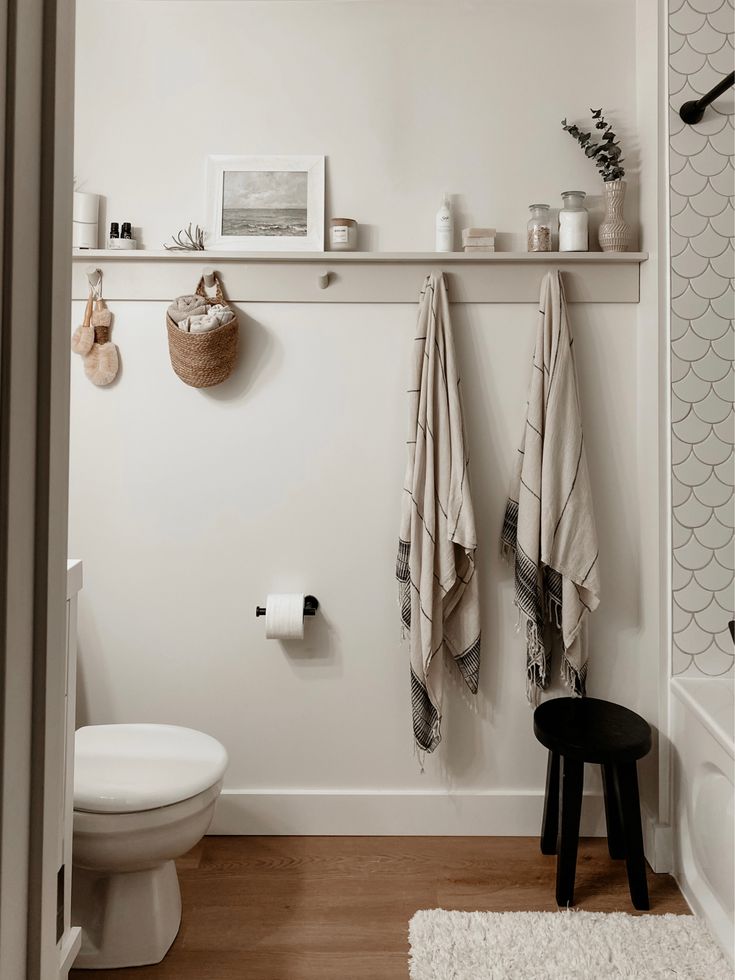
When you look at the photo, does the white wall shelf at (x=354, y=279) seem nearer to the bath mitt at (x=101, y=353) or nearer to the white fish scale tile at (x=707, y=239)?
the bath mitt at (x=101, y=353)

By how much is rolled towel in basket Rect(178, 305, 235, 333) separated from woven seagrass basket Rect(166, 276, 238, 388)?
1 cm

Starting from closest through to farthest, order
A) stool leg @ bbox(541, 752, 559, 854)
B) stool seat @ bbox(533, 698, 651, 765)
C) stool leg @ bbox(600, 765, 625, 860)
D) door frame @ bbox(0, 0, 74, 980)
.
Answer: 1. door frame @ bbox(0, 0, 74, 980)
2. stool seat @ bbox(533, 698, 651, 765)
3. stool leg @ bbox(600, 765, 625, 860)
4. stool leg @ bbox(541, 752, 559, 854)

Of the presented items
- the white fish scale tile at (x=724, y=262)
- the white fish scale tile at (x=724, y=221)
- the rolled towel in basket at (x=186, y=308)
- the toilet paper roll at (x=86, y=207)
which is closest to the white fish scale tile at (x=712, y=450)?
the white fish scale tile at (x=724, y=262)

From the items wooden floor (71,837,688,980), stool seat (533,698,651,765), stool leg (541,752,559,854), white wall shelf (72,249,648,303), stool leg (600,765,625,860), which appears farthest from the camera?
white wall shelf (72,249,648,303)

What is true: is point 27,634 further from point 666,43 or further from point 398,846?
point 666,43

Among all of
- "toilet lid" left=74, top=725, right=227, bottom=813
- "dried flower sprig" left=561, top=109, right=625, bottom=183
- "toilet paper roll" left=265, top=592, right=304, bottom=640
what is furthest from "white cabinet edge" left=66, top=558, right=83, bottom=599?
"dried flower sprig" left=561, top=109, right=625, bottom=183

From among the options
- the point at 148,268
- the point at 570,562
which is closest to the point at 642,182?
the point at 570,562

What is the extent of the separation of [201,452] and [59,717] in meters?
1.76

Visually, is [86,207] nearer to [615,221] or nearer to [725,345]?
[615,221]

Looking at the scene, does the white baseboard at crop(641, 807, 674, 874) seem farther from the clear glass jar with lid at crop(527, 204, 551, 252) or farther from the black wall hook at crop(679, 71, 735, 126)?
the black wall hook at crop(679, 71, 735, 126)

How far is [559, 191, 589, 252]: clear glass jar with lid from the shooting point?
217 centimetres

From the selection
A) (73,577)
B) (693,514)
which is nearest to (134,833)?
(73,577)

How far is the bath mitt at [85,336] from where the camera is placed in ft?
7.24

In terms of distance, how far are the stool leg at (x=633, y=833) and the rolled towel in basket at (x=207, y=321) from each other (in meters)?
1.60
